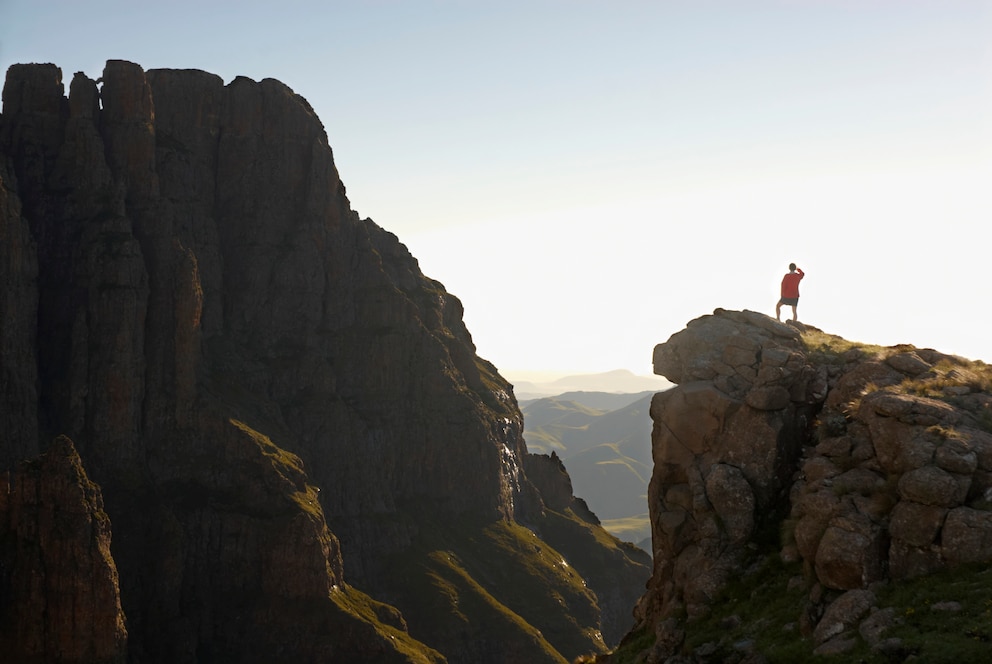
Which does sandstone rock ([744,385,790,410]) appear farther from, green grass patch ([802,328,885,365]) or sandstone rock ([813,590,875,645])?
sandstone rock ([813,590,875,645])

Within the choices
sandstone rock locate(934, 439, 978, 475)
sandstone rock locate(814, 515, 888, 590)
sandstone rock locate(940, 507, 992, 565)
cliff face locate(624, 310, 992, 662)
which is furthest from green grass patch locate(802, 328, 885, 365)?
sandstone rock locate(940, 507, 992, 565)

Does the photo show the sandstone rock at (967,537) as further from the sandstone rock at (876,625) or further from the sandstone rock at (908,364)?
the sandstone rock at (908,364)

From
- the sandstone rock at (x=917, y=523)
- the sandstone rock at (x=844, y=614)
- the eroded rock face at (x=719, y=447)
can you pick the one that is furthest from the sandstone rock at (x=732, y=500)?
the sandstone rock at (x=917, y=523)

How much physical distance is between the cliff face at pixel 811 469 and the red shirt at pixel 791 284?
5.44m

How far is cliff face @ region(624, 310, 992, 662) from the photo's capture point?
47312 mm

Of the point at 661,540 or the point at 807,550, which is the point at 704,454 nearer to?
the point at 661,540

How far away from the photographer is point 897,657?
41.6 m

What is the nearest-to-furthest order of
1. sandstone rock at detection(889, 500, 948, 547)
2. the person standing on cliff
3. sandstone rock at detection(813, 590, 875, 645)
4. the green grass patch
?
sandstone rock at detection(813, 590, 875, 645) → sandstone rock at detection(889, 500, 948, 547) → the green grass patch → the person standing on cliff

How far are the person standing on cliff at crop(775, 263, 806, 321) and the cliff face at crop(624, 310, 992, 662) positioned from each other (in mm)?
4860

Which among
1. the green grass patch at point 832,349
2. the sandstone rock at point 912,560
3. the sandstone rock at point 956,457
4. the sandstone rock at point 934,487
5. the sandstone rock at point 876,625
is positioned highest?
the green grass patch at point 832,349

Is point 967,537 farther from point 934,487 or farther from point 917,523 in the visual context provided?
point 934,487

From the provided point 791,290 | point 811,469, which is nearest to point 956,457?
point 811,469

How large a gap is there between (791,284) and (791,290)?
53 centimetres

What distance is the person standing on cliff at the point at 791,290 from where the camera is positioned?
7638 centimetres
